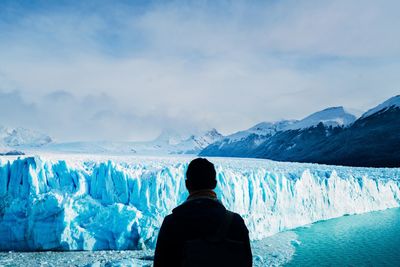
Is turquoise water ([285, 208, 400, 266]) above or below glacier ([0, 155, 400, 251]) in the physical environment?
below

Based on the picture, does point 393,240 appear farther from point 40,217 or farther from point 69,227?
point 40,217

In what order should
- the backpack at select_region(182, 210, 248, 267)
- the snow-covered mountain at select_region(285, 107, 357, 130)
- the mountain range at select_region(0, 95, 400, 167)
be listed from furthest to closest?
1. the snow-covered mountain at select_region(285, 107, 357, 130)
2. the mountain range at select_region(0, 95, 400, 167)
3. the backpack at select_region(182, 210, 248, 267)

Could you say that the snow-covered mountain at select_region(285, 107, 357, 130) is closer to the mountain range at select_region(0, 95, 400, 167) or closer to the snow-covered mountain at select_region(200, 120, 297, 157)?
the mountain range at select_region(0, 95, 400, 167)

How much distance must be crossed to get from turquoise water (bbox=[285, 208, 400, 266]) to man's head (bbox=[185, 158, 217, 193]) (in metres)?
7.65

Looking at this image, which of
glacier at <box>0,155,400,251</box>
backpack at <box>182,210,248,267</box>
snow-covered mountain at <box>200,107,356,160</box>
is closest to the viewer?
backpack at <box>182,210,248,267</box>

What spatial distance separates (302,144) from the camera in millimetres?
65562

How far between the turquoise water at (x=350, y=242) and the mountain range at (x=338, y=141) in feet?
93.3

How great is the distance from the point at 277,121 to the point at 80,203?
115 meters

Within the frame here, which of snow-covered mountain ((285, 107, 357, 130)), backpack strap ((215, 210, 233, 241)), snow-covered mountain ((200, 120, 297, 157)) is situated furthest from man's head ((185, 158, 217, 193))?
snow-covered mountain ((200, 120, 297, 157))

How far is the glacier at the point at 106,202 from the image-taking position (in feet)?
31.7

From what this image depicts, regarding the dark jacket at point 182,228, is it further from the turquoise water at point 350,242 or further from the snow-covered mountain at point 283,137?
the snow-covered mountain at point 283,137

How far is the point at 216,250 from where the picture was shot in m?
1.61

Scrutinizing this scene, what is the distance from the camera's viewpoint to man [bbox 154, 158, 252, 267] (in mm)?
1584

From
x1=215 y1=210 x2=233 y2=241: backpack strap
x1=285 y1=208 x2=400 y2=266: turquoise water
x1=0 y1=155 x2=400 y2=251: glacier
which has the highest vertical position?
x1=215 y1=210 x2=233 y2=241: backpack strap
